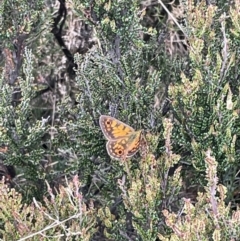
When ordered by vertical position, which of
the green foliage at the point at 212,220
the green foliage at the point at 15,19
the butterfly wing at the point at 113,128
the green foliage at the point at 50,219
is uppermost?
the green foliage at the point at 15,19

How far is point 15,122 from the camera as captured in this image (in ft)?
7.70

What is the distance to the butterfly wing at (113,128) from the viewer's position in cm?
218

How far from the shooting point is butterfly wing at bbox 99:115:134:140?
2.18 m

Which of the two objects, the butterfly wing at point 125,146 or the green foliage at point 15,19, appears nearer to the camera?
the butterfly wing at point 125,146

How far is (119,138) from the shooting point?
219 cm

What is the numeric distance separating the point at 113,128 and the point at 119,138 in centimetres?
5

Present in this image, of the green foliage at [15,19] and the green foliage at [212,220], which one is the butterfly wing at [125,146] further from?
the green foliage at [15,19]

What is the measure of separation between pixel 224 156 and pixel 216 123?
163 millimetres

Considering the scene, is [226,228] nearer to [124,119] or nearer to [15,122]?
[124,119]

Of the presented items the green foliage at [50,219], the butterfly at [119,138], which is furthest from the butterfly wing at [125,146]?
the green foliage at [50,219]

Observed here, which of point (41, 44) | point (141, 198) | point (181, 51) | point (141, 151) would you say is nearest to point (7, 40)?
point (41, 44)

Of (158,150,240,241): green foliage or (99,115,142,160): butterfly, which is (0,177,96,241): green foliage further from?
(158,150,240,241): green foliage

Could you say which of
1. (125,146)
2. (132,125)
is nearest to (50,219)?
(125,146)

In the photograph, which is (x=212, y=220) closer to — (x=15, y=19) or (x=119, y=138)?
(x=119, y=138)
